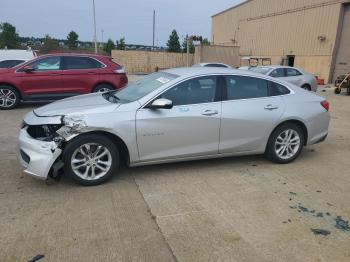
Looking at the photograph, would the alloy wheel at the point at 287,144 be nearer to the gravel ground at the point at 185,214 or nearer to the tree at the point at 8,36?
the gravel ground at the point at 185,214

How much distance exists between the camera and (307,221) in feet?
12.2

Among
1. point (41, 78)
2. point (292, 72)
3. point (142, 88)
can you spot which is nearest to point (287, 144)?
point (142, 88)

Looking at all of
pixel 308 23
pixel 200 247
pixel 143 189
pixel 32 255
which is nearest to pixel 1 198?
pixel 32 255

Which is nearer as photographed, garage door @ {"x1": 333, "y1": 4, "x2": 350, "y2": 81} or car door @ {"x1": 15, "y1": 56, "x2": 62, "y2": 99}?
car door @ {"x1": 15, "y1": 56, "x2": 62, "y2": 99}

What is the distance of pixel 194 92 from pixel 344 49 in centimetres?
2294

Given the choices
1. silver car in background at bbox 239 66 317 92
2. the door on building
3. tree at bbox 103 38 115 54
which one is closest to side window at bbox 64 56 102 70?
silver car in background at bbox 239 66 317 92

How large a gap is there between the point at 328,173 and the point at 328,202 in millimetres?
1135

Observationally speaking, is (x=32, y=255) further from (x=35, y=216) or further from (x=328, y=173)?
(x=328, y=173)

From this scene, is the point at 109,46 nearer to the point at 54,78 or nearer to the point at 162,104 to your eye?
the point at 54,78

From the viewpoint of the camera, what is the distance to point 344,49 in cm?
2408

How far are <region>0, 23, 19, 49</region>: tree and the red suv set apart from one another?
50919mm

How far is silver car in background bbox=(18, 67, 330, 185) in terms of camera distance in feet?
14.2

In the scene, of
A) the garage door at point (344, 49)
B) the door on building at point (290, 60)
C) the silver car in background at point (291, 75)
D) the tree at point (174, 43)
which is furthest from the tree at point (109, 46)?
the silver car in background at point (291, 75)

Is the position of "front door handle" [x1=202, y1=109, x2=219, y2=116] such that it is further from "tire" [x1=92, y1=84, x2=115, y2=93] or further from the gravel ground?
"tire" [x1=92, y1=84, x2=115, y2=93]
